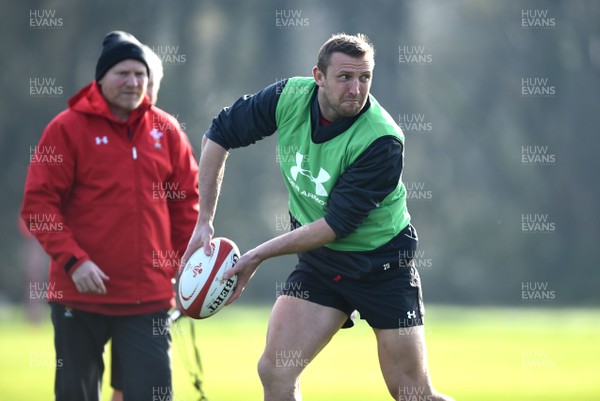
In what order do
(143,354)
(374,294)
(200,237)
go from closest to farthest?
(374,294) < (200,237) < (143,354)

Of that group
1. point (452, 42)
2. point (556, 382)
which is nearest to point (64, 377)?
point (556, 382)

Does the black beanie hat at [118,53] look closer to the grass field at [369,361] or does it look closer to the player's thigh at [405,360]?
the grass field at [369,361]

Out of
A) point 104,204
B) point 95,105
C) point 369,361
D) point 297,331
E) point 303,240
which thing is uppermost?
point 95,105

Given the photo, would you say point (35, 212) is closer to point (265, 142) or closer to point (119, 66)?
point (119, 66)

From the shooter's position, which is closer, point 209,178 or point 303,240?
point 303,240

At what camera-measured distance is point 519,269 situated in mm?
30109

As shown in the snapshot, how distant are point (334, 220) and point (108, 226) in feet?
4.51

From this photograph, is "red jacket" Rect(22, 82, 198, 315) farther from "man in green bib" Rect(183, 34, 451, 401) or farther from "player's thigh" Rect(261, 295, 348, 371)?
"player's thigh" Rect(261, 295, 348, 371)

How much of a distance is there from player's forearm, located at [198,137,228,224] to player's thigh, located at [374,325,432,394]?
1123 mm

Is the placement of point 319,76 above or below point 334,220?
above

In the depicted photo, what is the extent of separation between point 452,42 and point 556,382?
19.8 m

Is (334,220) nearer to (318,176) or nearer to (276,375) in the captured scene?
(318,176)

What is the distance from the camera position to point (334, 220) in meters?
5.14

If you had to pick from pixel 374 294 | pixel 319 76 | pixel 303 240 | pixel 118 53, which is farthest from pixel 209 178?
pixel 374 294
